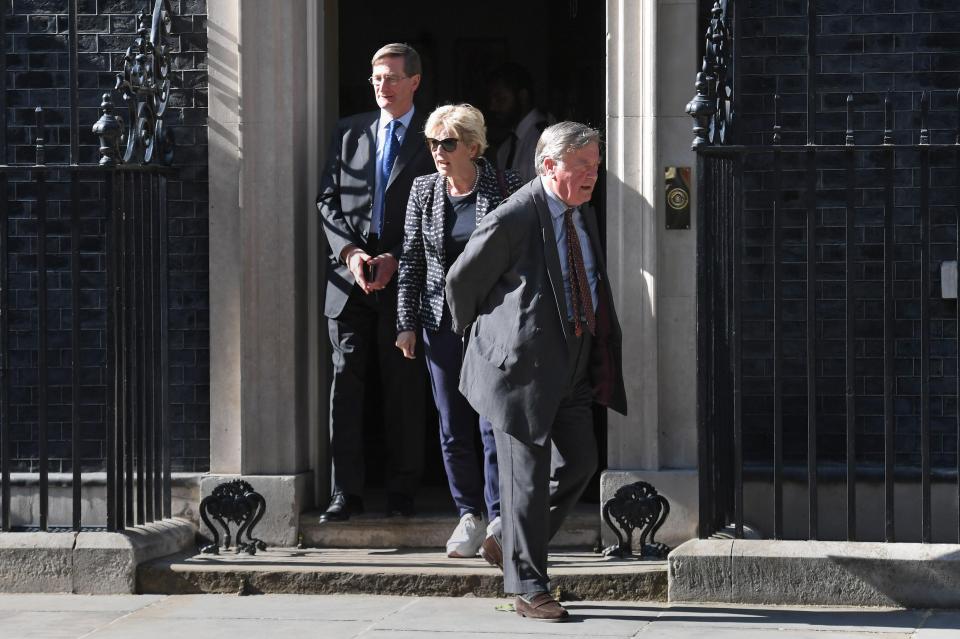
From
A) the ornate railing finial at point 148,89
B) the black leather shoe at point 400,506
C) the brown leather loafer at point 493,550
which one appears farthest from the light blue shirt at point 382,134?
the brown leather loafer at point 493,550

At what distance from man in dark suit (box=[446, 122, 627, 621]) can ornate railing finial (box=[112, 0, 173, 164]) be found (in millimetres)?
1734

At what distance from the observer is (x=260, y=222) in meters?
7.38

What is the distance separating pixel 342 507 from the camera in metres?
7.36

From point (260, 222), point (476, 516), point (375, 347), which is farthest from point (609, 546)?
point (260, 222)

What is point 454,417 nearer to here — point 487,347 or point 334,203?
point 487,347

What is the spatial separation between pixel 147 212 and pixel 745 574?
2875 millimetres

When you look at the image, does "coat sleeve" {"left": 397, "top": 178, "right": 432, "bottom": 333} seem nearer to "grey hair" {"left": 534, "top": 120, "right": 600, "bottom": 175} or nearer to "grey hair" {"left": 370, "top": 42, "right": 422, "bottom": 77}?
"grey hair" {"left": 370, "top": 42, "right": 422, "bottom": 77}

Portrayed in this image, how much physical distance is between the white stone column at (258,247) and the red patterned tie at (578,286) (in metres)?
1.65

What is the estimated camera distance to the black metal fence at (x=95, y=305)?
690 cm

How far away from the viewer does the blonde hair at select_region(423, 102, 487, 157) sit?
6707mm

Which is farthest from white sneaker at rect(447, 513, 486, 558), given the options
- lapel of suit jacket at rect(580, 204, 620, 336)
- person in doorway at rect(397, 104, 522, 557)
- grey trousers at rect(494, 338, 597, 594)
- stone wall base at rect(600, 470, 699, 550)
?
lapel of suit jacket at rect(580, 204, 620, 336)

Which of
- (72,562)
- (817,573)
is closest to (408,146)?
(72,562)

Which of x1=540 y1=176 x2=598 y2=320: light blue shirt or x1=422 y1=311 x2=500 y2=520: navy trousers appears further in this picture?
x1=422 y1=311 x2=500 y2=520: navy trousers

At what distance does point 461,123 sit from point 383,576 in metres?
1.82
